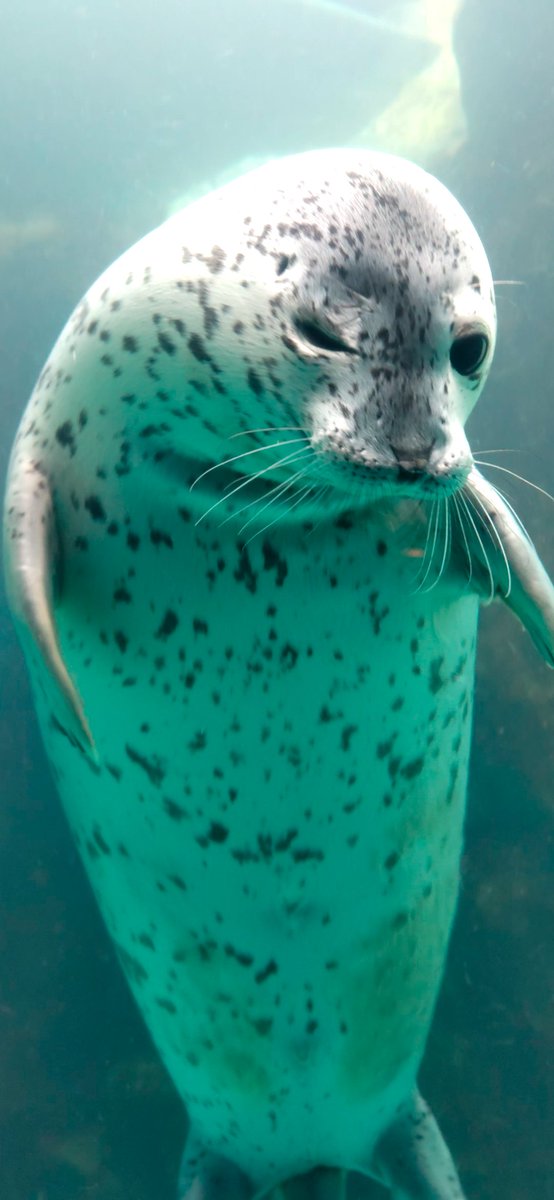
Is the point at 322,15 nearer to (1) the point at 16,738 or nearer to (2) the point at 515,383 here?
(2) the point at 515,383

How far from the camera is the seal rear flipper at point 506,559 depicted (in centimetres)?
217

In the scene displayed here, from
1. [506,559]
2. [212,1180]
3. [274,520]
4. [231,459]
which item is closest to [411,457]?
[231,459]

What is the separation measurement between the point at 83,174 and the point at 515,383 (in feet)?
9.30

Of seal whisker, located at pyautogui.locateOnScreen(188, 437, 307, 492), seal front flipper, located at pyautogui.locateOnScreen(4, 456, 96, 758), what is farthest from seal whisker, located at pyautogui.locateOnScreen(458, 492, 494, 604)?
seal front flipper, located at pyautogui.locateOnScreen(4, 456, 96, 758)

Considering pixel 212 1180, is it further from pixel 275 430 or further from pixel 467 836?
pixel 275 430

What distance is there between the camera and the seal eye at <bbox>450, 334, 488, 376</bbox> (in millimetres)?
1482

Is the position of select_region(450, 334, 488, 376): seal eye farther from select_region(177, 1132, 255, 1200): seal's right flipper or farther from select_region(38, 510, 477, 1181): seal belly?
select_region(177, 1132, 255, 1200): seal's right flipper

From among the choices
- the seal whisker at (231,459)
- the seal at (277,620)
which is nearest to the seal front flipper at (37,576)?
the seal at (277,620)

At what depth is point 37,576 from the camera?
1.78 m

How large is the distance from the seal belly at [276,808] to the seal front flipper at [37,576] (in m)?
0.15

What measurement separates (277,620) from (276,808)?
1.68 ft

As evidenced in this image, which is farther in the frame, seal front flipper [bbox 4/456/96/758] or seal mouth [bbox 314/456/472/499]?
seal front flipper [bbox 4/456/96/758]

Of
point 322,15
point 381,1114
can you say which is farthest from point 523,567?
point 322,15

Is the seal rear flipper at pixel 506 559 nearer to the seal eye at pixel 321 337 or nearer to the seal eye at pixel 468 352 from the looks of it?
the seal eye at pixel 468 352
